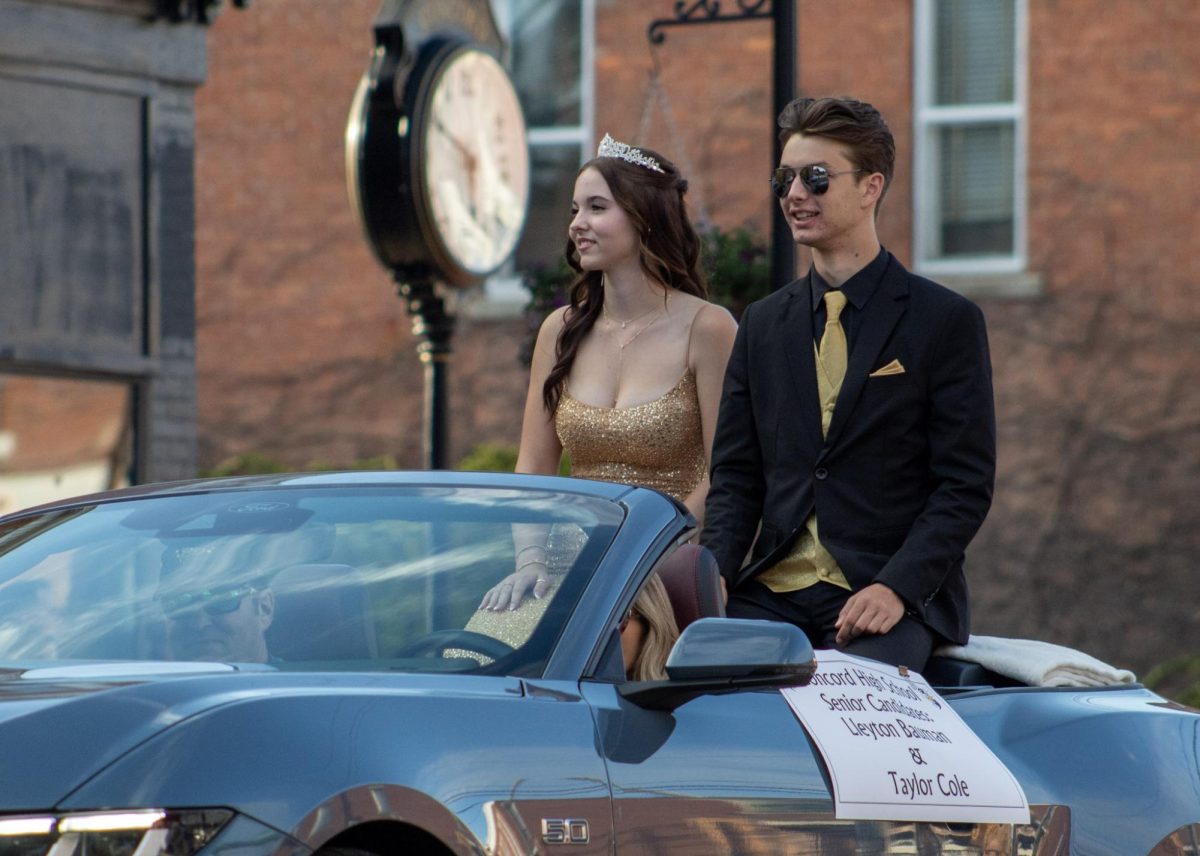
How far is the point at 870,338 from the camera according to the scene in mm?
5465

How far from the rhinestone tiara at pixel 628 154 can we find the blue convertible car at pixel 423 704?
185 centimetres

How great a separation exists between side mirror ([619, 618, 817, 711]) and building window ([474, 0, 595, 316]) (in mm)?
11000

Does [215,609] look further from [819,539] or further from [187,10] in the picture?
[187,10]

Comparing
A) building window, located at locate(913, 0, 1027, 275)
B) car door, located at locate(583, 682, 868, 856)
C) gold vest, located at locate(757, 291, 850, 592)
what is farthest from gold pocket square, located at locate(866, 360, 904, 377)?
building window, located at locate(913, 0, 1027, 275)

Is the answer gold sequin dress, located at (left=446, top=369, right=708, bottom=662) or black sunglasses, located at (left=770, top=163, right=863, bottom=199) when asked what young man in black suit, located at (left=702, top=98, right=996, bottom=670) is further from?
gold sequin dress, located at (left=446, top=369, right=708, bottom=662)

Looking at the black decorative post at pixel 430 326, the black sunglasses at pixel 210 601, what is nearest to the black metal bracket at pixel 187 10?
the black decorative post at pixel 430 326

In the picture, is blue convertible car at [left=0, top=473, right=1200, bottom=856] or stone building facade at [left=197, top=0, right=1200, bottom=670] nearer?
blue convertible car at [left=0, top=473, right=1200, bottom=856]

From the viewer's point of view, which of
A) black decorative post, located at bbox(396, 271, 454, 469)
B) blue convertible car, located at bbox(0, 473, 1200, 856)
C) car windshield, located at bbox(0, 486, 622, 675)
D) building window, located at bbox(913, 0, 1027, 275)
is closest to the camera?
blue convertible car, located at bbox(0, 473, 1200, 856)

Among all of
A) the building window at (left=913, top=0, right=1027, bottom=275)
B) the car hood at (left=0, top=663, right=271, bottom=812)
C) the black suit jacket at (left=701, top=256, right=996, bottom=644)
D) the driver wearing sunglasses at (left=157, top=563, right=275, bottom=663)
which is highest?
the building window at (left=913, top=0, right=1027, bottom=275)

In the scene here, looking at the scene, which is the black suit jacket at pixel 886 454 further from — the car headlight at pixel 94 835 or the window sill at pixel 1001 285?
the window sill at pixel 1001 285

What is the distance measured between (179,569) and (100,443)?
21.1 ft

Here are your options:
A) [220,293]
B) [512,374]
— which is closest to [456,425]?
[512,374]

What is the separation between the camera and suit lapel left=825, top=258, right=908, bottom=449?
5.42 meters

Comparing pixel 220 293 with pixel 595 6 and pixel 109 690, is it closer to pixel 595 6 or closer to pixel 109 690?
pixel 595 6
